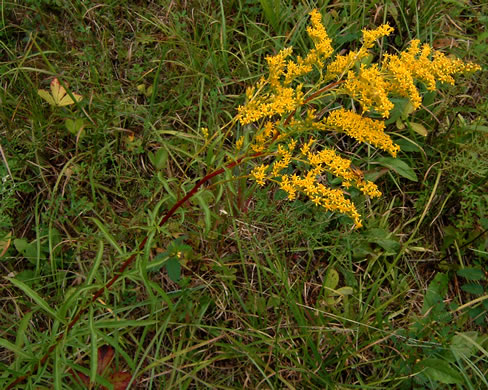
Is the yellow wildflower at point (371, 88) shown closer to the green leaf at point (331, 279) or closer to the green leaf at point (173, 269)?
the green leaf at point (331, 279)

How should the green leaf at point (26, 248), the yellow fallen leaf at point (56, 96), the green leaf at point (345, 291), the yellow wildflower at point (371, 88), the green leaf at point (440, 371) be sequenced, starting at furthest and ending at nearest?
1. the yellow fallen leaf at point (56, 96)
2. the green leaf at point (345, 291)
3. the green leaf at point (26, 248)
4. the green leaf at point (440, 371)
5. the yellow wildflower at point (371, 88)

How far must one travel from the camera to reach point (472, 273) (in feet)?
10.0

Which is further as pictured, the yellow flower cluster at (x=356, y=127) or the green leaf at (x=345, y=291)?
the green leaf at (x=345, y=291)

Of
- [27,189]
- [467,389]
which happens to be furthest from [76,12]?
[467,389]

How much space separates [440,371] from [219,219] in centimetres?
161

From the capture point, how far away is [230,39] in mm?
3594

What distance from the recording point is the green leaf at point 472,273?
3039mm

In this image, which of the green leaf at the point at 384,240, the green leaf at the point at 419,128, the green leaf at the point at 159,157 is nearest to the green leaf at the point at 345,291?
the green leaf at the point at 384,240

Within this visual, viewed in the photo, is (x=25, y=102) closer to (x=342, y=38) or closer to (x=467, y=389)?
(x=342, y=38)

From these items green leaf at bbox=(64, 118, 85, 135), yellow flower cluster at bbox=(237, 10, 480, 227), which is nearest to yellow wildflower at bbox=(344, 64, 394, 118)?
yellow flower cluster at bbox=(237, 10, 480, 227)

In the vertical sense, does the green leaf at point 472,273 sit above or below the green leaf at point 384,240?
below

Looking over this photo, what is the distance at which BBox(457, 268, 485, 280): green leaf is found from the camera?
3039 mm

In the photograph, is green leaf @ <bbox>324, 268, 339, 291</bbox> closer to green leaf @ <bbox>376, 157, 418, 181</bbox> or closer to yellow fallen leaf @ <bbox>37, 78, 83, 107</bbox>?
green leaf @ <bbox>376, 157, 418, 181</bbox>

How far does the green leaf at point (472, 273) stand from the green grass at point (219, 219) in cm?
1
